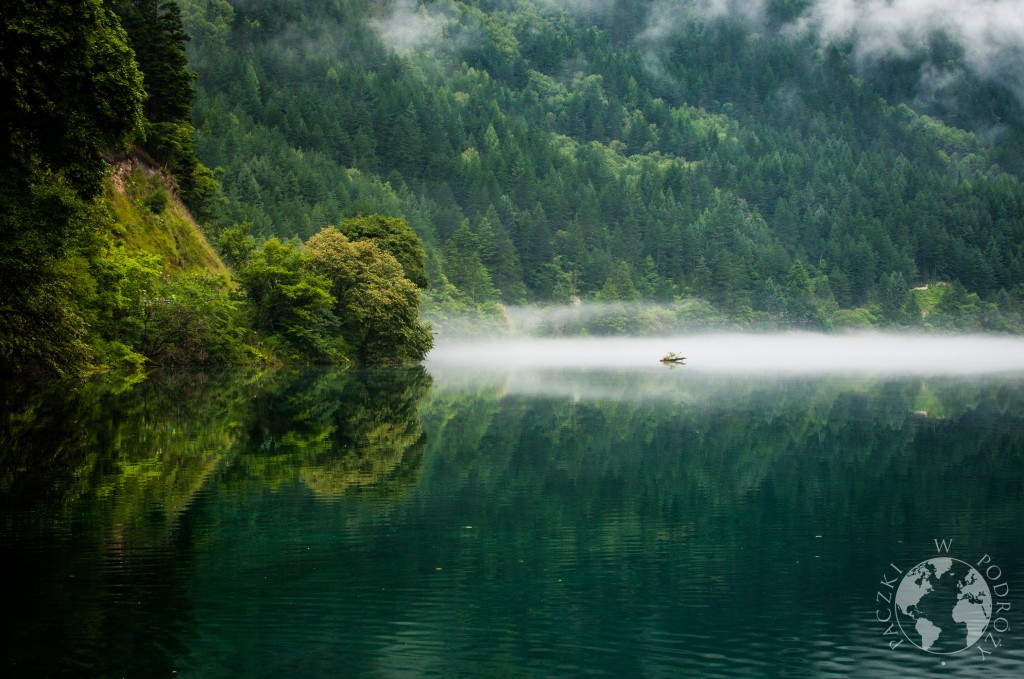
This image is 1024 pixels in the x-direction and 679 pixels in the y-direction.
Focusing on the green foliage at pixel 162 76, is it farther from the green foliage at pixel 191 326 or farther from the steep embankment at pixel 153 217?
the green foliage at pixel 191 326

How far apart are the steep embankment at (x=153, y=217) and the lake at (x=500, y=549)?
114ft

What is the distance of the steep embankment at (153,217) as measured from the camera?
228 ft

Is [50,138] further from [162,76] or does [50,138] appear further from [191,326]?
[162,76]

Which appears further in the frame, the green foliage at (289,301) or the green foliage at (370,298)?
the green foliage at (370,298)

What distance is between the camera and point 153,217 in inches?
2908

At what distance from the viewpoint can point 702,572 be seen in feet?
53.9

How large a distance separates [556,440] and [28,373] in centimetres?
3243

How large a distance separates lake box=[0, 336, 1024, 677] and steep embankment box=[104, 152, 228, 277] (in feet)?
114

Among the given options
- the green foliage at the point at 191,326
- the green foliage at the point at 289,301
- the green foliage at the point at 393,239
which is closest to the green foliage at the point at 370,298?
the green foliage at the point at 289,301

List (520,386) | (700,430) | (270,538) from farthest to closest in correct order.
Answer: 1. (520,386)
2. (700,430)
3. (270,538)

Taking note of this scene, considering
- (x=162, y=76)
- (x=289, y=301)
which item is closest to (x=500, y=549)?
(x=289, y=301)

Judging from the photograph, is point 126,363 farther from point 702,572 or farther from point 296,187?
point 296,187

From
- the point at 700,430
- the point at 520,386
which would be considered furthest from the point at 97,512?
the point at 520,386

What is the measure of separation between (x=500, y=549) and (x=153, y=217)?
6236 centimetres
